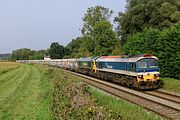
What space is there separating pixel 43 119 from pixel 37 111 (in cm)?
311

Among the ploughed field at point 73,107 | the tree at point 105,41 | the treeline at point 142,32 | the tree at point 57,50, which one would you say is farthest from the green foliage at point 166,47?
the tree at point 57,50

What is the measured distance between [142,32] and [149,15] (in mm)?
31083

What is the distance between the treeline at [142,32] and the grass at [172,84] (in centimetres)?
99

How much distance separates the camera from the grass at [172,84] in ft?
99.5

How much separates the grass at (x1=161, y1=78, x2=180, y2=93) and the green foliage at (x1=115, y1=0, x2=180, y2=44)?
97.9 feet

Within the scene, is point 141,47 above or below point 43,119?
above

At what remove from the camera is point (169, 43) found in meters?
35.3

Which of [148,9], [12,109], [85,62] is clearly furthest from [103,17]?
[12,109]

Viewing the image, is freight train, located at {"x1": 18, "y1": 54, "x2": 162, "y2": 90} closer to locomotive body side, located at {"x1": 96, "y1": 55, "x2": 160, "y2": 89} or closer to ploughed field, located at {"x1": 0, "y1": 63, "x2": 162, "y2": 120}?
locomotive body side, located at {"x1": 96, "y1": 55, "x2": 160, "y2": 89}

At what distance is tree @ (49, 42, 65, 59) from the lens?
164m

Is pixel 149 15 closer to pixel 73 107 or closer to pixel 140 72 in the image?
pixel 140 72

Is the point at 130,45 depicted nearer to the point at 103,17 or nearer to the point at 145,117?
the point at 145,117

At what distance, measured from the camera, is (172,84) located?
31.8 metres

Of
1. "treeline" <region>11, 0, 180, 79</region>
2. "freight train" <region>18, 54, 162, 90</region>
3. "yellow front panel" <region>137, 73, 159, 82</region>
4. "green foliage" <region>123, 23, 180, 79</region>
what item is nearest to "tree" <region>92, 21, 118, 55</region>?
"treeline" <region>11, 0, 180, 79</region>
